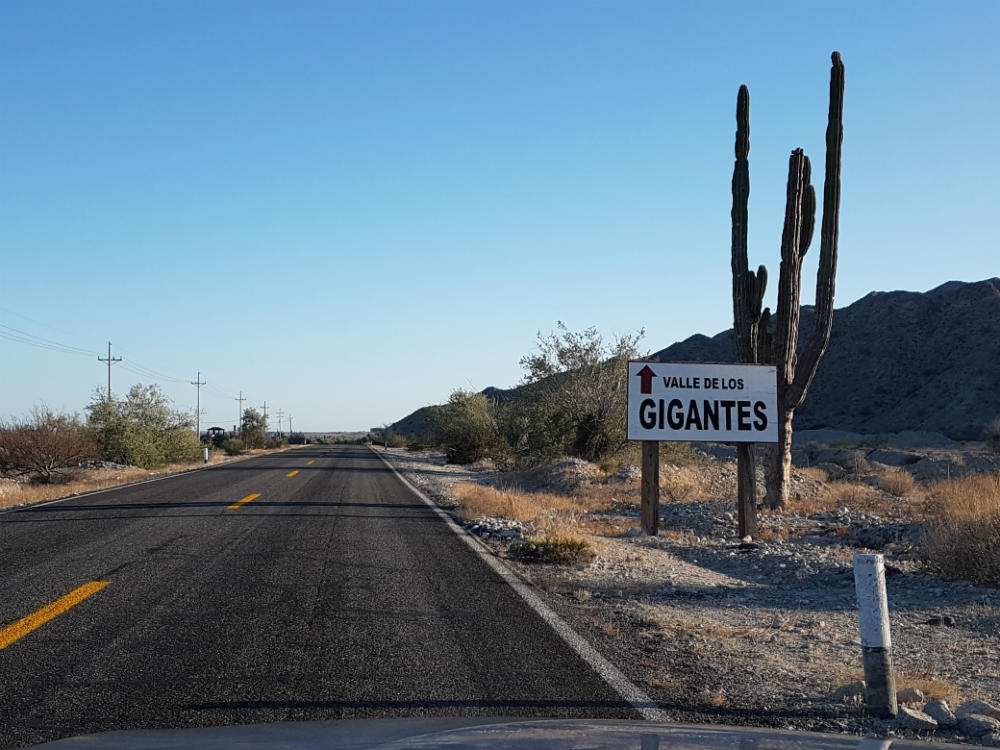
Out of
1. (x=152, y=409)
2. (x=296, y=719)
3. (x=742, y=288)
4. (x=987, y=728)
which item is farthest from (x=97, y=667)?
(x=152, y=409)

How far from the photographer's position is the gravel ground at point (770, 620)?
17.7 feet

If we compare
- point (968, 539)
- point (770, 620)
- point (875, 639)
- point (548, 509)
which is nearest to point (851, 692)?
point (875, 639)

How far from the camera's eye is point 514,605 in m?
8.09

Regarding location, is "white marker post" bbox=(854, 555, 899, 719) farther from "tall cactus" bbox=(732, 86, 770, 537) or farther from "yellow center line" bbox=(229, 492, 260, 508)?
"yellow center line" bbox=(229, 492, 260, 508)

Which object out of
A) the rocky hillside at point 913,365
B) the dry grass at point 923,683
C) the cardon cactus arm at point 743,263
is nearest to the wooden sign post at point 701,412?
the cardon cactus arm at point 743,263

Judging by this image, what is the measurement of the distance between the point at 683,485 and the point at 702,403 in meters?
7.33

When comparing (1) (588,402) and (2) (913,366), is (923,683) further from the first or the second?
(2) (913,366)

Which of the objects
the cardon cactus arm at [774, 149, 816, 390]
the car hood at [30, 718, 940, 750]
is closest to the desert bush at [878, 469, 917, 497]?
the cardon cactus arm at [774, 149, 816, 390]

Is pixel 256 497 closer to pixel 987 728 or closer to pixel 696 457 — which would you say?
pixel 696 457

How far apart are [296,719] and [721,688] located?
2.78 m

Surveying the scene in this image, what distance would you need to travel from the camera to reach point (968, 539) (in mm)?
9797

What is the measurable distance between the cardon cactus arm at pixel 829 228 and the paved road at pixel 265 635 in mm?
8424

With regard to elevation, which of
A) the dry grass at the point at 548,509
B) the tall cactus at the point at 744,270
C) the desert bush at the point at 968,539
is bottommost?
the dry grass at the point at 548,509

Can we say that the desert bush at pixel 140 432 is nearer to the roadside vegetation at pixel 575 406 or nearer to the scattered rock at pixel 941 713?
the roadside vegetation at pixel 575 406
